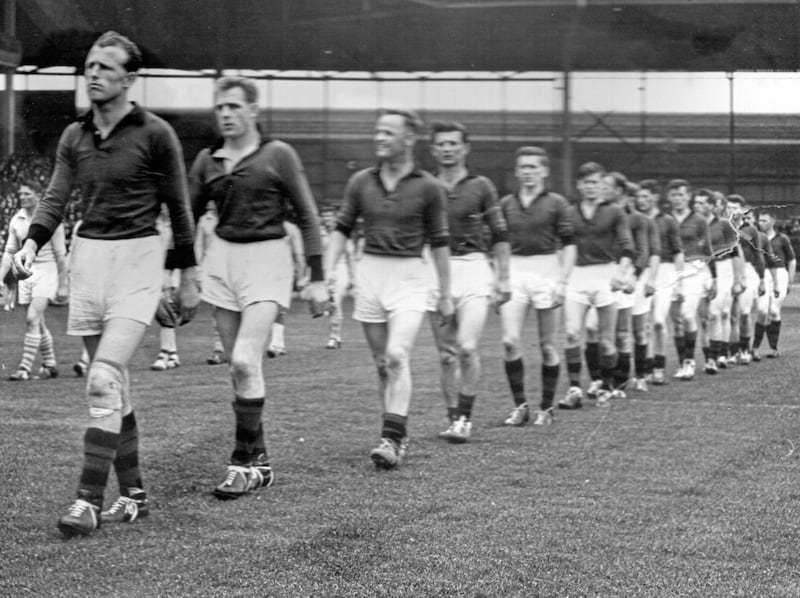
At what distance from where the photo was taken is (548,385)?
7867mm

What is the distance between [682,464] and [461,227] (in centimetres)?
191

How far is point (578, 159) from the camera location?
4.67 meters

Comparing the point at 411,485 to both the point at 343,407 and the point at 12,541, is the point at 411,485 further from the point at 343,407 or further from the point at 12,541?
the point at 343,407

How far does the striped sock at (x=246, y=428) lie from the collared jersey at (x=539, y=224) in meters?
2.80

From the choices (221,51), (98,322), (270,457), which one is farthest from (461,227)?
(98,322)

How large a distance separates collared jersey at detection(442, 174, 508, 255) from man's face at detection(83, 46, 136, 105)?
2817mm

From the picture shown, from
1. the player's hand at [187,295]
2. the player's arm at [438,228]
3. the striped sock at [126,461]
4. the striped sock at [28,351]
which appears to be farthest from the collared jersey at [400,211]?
the striped sock at [28,351]

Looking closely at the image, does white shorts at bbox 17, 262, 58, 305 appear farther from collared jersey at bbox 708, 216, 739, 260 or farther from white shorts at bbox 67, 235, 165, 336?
collared jersey at bbox 708, 216, 739, 260

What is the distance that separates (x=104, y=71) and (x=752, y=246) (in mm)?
2319

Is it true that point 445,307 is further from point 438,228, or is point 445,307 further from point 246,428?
point 246,428

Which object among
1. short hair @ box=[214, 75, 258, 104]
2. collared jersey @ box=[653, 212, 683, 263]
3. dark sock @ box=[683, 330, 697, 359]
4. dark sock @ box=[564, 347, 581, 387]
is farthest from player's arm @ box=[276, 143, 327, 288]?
dark sock @ box=[683, 330, 697, 359]

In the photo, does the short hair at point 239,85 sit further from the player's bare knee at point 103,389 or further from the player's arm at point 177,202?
the player's bare knee at point 103,389

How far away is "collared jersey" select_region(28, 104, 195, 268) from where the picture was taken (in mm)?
4609

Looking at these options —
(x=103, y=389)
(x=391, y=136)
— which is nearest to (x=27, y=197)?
(x=391, y=136)
